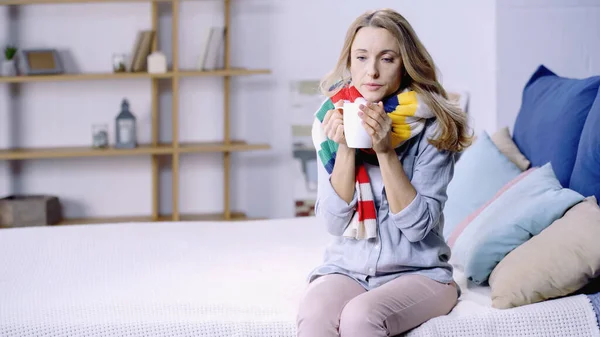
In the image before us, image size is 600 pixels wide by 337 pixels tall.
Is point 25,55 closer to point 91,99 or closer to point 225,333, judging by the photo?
point 91,99

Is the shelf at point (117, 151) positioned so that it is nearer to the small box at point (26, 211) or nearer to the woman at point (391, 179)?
the small box at point (26, 211)

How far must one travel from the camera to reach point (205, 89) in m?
4.35

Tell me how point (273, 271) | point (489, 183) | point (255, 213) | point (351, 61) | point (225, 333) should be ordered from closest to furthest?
point (225, 333), point (351, 61), point (273, 271), point (489, 183), point (255, 213)

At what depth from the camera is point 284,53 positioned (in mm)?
4320

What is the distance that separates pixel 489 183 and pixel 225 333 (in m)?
1.03

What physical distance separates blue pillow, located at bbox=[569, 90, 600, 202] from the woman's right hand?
2.05 feet

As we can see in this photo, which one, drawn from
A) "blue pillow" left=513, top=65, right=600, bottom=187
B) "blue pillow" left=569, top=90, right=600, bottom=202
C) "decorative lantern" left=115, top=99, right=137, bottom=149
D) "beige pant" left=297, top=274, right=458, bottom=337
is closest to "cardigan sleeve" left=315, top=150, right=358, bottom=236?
"beige pant" left=297, top=274, right=458, bottom=337

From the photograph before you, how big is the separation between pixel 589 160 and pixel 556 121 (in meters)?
0.33

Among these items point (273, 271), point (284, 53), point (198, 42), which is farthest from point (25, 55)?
point (273, 271)

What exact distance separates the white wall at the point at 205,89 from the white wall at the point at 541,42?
36cm

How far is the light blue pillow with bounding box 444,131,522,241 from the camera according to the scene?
2.46 meters

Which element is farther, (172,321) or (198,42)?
(198,42)

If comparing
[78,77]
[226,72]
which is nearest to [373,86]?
[226,72]

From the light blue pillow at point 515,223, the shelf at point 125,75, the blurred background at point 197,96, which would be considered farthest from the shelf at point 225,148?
the light blue pillow at point 515,223
